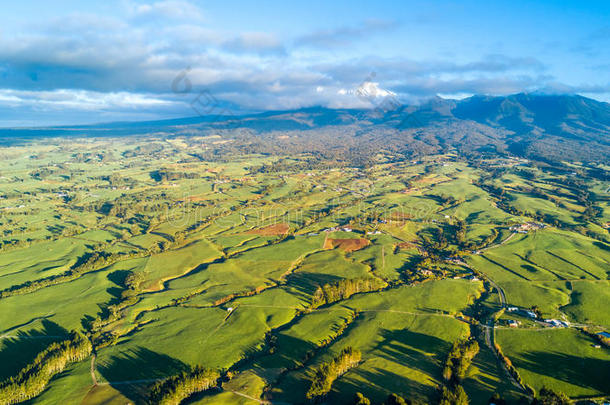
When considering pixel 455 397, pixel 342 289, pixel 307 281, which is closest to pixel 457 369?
pixel 455 397

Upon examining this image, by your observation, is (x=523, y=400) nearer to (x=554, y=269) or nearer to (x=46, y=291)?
(x=554, y=269)

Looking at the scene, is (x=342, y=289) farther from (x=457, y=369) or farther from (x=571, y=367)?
(x=571, y=367)

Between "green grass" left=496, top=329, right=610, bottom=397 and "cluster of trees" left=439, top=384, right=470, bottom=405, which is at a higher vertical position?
"cluster of trees" left=439, top=384, right=470, bottom=405

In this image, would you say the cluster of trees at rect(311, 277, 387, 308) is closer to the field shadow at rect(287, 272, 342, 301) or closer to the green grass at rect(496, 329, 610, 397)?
the field shadow at rect(287, 272, 342, 301)

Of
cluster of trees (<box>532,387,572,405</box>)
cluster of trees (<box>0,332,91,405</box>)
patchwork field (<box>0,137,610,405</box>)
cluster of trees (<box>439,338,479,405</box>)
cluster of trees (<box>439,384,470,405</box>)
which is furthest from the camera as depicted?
patchwork field (<box>0,137,610,405</box>)

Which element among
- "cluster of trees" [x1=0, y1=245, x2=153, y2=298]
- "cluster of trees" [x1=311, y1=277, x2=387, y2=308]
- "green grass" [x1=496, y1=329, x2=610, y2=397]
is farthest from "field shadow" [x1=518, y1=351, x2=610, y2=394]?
"cluster of trees" [x1=0, y1=245, x2=153, y2=298]

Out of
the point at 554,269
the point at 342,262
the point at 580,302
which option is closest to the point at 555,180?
the point at 554,269

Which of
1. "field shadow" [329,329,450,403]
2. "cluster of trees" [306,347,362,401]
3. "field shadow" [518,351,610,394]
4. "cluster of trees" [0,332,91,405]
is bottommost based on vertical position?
"cluster of trees" [0,332,91,405]
